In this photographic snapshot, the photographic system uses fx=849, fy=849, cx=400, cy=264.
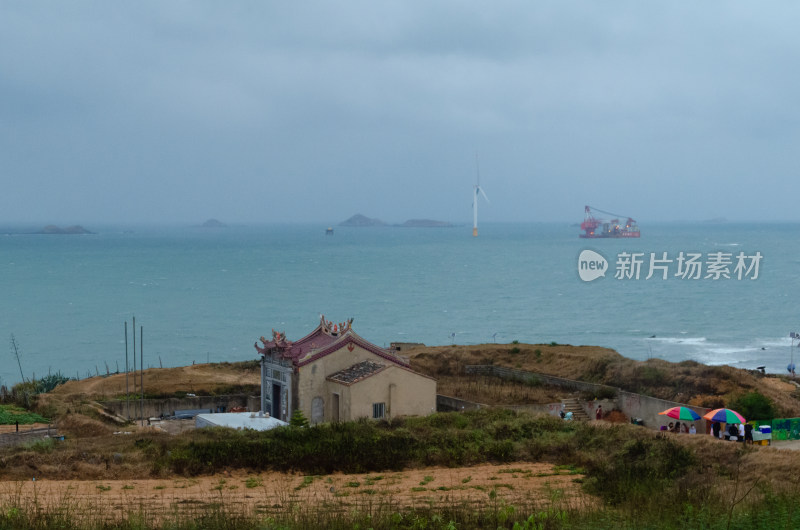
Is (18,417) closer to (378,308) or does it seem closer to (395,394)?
(395,394)

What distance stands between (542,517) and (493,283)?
118 meters

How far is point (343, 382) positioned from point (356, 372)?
2.86 ft

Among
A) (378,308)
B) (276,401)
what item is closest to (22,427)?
(276,401)

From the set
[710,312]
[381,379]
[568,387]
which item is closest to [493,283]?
[710,312]

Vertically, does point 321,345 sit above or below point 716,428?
above

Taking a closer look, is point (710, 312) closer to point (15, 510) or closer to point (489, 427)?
point (489, 427)

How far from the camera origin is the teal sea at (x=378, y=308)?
71.1 meters

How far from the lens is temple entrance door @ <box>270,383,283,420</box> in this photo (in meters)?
30.7

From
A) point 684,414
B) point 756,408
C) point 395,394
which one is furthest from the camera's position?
point 395,394

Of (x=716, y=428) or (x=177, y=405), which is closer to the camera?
(x=716, y=428)

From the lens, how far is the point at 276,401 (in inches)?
1221

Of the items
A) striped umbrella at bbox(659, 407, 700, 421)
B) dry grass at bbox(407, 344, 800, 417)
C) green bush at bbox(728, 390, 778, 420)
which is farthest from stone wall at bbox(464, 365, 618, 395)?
striped umbrella at bbox(659, 407, 700, 421)

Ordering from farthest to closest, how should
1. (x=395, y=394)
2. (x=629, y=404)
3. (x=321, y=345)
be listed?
(x=629, y=404) → (x=321, y=345) → (x=395, y=394)

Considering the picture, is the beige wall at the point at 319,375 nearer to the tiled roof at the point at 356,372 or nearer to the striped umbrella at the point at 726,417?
the tiled roof at the point at 356,372
